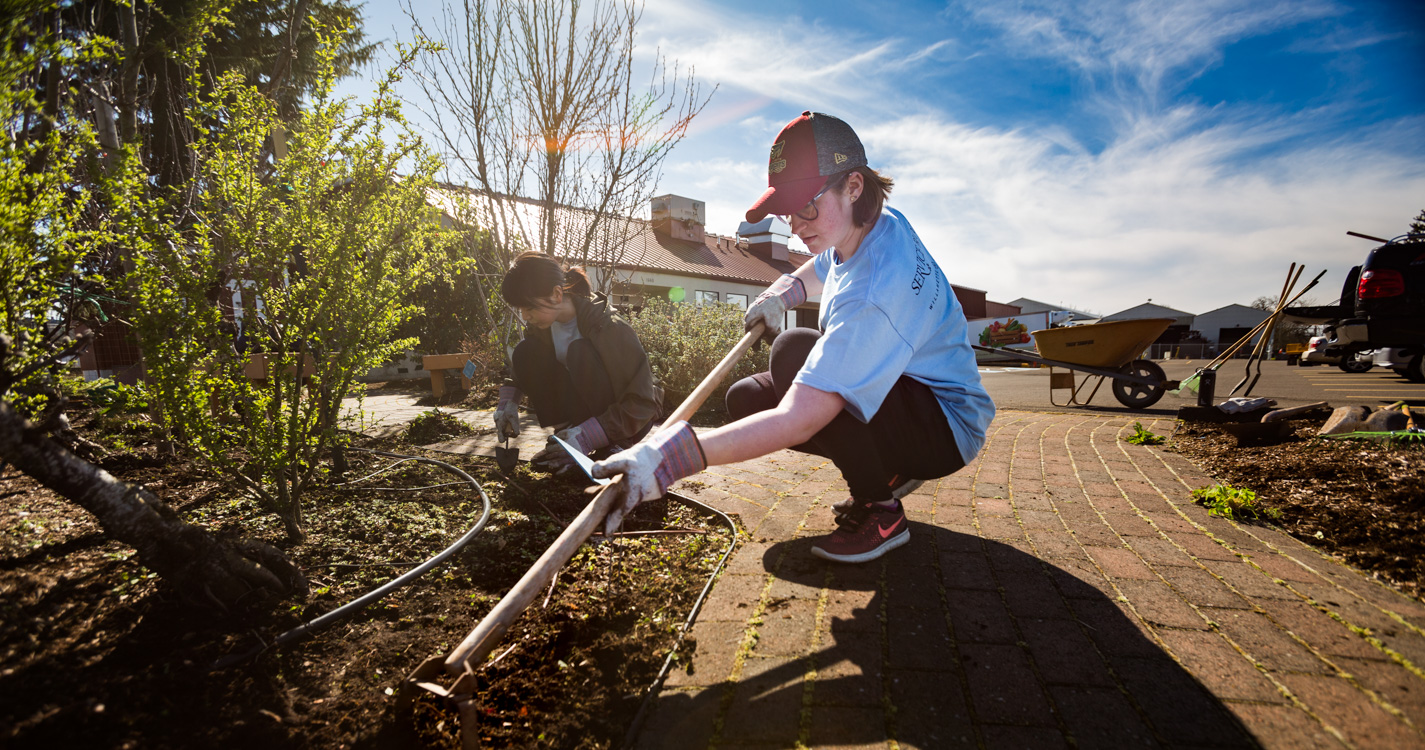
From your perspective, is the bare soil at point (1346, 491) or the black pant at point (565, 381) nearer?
the bare soil at point (1346, 491)

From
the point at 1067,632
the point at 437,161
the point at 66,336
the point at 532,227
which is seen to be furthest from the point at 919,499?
the point at 532,227

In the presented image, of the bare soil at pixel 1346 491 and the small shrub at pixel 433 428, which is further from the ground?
the bare soil at pixel 1346 491

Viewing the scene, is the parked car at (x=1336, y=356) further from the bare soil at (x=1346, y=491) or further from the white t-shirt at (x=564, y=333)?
the white t-shirt at (x=564, y=333)

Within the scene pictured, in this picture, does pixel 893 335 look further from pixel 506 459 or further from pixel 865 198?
pixel 506 459

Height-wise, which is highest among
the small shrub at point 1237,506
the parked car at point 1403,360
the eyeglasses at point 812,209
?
the eyeglasses at point 812,209

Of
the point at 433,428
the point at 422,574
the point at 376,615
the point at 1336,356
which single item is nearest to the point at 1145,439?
the point at 422,574

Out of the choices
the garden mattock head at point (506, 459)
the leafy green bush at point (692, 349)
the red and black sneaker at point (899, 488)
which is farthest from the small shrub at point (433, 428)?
the red and black sneaker at point (899, 488)

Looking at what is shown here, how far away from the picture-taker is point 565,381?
12.9ft

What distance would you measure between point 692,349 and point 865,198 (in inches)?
184

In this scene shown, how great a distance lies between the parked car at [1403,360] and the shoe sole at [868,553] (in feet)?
36.0

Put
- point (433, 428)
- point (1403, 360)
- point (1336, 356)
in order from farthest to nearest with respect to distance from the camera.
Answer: point (1336, 356), point (1403, 360), point (433, 428)

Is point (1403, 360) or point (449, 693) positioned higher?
point (1403, 360)

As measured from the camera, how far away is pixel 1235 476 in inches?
123

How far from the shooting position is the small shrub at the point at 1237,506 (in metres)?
2.51
